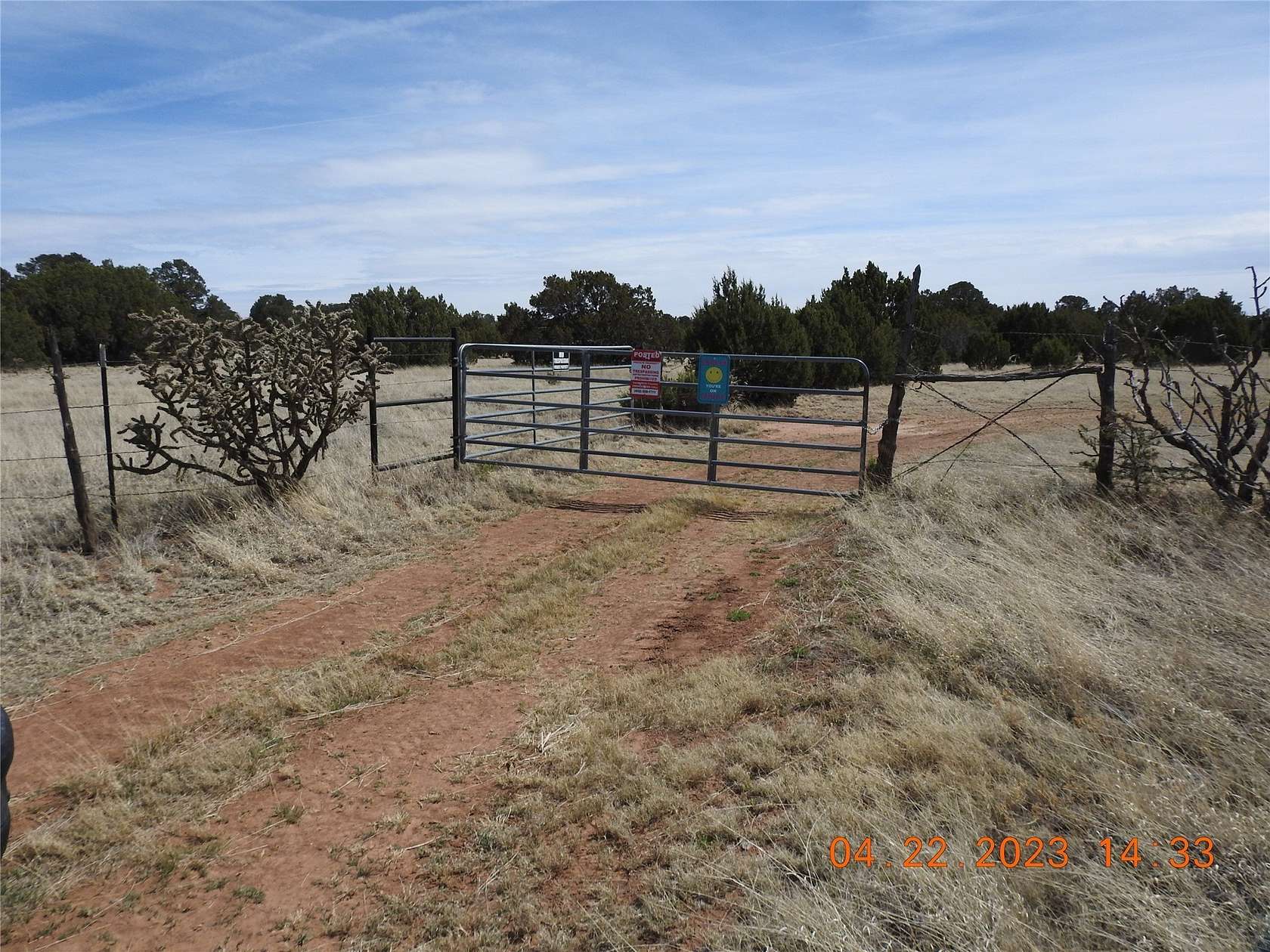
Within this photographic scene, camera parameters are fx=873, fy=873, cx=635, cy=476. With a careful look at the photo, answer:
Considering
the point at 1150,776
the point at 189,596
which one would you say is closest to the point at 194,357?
the point at 189,596

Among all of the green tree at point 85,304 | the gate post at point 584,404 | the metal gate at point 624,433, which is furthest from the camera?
the green tree at point 85,304

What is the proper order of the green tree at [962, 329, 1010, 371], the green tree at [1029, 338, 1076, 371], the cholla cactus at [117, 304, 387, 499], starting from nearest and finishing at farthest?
1. the cholla cactus at [117, 304, 387, 499]
2. the green tree at [1029, 338, 1076, 371]
3. the green tree at [962, 329, 1010, 371]

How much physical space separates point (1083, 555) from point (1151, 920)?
4045 mm

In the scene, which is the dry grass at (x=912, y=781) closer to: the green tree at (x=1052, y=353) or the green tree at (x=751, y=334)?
the green tree at (x=751, y=334)

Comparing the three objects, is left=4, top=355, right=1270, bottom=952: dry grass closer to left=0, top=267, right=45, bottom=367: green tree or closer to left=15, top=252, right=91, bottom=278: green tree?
left=0, top=267, right=45, bottom=367: green tree

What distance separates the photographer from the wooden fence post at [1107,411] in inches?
297

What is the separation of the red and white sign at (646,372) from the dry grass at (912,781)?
599cm

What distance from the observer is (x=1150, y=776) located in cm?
338

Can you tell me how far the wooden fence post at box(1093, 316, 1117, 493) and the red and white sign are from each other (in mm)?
5311

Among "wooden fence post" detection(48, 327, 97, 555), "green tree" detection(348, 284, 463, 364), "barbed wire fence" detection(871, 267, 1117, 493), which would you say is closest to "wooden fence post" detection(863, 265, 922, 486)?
"barbed wire fence" detection(871, 267, 1117, 493)

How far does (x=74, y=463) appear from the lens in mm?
7773

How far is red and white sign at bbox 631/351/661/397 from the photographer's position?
37.5 ft

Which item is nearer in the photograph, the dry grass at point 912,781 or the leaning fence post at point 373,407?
the dry grass at point 912,781
